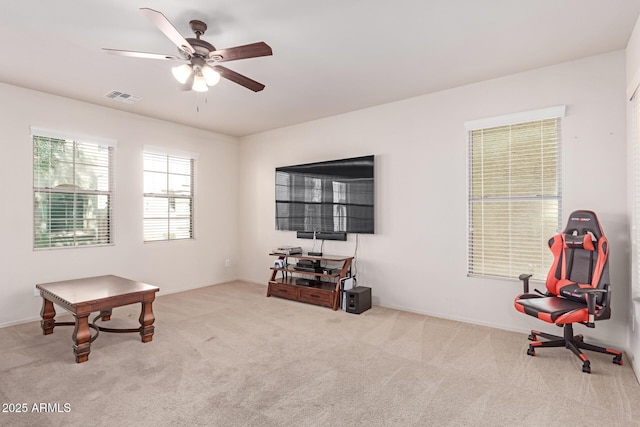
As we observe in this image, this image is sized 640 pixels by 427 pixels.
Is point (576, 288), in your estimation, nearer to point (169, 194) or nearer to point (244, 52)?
point (244, 52)

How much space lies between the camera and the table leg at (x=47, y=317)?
3.50m

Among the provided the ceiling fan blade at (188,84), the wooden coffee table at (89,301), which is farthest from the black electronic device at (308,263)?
the ceiling fan blade at (188,84)

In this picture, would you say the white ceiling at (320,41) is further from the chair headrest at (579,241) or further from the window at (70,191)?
the chair headrest at (579,241)

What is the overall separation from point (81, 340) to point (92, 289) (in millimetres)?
615

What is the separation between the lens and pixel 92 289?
10.9 ft

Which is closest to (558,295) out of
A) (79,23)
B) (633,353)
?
(633,353)

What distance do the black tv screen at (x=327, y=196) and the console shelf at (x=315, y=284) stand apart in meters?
0.48

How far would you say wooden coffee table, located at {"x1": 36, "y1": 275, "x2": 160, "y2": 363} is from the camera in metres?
2.87

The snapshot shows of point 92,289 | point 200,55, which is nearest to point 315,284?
point 92,289

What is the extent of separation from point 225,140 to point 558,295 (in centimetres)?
539

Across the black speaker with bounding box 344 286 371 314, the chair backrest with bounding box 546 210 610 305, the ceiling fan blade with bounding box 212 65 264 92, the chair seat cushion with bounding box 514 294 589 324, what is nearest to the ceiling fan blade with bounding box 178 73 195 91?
the ceiling fan blade with bounding box 212 65 264 92

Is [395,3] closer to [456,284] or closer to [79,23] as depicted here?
[79,23]

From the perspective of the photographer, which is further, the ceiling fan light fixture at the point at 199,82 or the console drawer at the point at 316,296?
the console drawer at the point at 316,296

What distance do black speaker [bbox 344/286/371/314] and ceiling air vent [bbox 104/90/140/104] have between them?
11.8 ft
